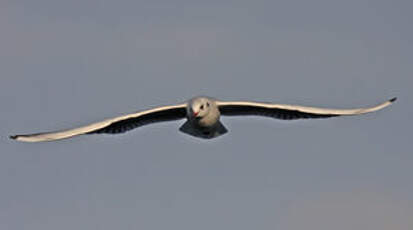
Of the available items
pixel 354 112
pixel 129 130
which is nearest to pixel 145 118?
pixel 129 130

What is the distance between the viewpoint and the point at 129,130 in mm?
97688

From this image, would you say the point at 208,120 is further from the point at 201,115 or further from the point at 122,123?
the point at 122,123

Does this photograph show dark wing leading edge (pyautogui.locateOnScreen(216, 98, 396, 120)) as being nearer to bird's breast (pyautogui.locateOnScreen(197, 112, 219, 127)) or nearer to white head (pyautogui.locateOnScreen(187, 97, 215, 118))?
bird's breast (pyautogui.locateOnScreen(197, 112, 219, 127))

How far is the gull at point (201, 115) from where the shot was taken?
95.0m

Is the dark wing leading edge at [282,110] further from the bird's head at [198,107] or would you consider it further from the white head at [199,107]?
the bird's head at [198,107]

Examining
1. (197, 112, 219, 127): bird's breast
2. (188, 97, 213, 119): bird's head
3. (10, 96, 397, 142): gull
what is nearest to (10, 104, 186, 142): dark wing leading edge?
(10, 96, 397, 142): gull

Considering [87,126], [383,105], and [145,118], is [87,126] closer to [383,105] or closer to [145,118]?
[145,118]

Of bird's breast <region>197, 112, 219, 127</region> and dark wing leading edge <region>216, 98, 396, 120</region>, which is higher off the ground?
dark wing leading edge <region>216, 98, 396, 120</region>

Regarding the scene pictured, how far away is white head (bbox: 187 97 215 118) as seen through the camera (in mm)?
94438

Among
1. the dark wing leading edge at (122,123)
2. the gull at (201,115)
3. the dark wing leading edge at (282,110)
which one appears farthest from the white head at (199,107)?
the dark wing leading edge at (122,123)

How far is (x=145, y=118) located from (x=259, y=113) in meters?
4.00

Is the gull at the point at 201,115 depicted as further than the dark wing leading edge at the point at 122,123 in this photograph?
No

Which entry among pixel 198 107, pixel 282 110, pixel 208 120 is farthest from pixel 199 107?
pixel 282 110

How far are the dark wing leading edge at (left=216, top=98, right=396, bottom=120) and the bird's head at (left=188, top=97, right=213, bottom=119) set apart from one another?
146cm
